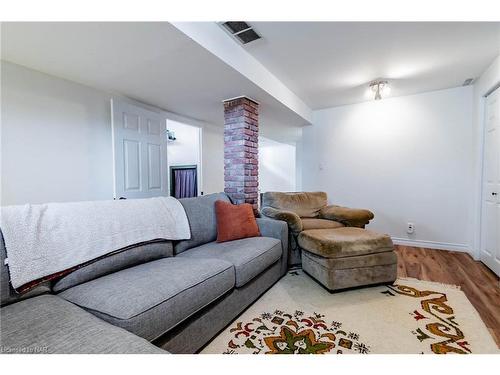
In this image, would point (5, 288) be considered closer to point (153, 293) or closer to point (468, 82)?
point (153, 293)

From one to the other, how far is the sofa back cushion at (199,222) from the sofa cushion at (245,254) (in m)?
0.06

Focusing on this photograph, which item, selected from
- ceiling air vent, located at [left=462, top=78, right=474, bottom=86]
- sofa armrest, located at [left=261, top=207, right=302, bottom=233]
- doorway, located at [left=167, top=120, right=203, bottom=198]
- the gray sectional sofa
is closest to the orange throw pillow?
the gray sectional sofa

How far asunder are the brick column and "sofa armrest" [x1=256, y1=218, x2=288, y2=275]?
0.62 metres

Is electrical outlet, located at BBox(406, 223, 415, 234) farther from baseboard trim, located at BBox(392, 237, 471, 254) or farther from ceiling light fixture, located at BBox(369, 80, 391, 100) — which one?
ceiling light fixture, located at BBox(369, 80, 391, 100)

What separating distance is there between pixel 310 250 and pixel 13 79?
10.1 ft

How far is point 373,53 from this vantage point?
237cm

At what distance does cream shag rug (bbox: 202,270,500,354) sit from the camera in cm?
138

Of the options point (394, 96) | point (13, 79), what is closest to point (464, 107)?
point (394, 96)

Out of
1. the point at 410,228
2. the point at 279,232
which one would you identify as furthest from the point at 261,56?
the point at 410,228

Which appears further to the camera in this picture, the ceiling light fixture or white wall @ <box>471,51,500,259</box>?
the ceiling light fixture

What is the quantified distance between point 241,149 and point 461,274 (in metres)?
2.71

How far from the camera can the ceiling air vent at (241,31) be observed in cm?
191

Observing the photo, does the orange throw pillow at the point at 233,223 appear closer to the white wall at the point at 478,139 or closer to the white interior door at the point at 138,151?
the white interior door at the point at 138,151

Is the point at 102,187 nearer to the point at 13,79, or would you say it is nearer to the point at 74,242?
the point at 13,79
